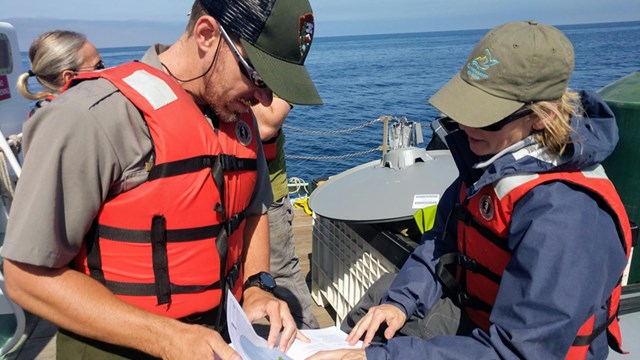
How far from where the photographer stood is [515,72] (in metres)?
1.66

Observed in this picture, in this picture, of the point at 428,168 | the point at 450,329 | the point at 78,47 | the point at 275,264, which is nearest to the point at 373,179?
the point at 428,168

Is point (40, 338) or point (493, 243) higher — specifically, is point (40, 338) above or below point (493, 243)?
below

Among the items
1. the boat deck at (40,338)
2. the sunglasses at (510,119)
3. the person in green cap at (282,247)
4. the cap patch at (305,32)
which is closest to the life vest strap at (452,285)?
the sunglasses at (510,119)

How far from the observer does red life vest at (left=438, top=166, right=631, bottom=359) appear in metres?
1.57

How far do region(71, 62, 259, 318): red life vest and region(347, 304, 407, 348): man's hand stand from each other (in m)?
0.54

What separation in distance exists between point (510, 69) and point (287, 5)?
736 millimetres

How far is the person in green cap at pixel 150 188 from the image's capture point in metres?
1.32

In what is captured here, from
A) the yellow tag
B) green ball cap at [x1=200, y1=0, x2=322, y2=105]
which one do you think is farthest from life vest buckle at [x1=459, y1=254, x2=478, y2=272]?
green ball cap at [x1=200, y1=0, x2=322, y2=105]

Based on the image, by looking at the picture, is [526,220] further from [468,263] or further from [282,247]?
[282,247]

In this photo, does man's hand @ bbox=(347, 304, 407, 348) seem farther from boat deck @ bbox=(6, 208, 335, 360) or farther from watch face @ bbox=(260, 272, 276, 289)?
boat deck @ bbox=(6, 208, 335, 360)

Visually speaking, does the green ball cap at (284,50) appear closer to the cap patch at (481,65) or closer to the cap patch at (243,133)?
the cap patch at (243,133)

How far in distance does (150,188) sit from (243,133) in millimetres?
518

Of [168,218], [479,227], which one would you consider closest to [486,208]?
[479,227]

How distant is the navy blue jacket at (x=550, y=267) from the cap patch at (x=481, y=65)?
262mm
